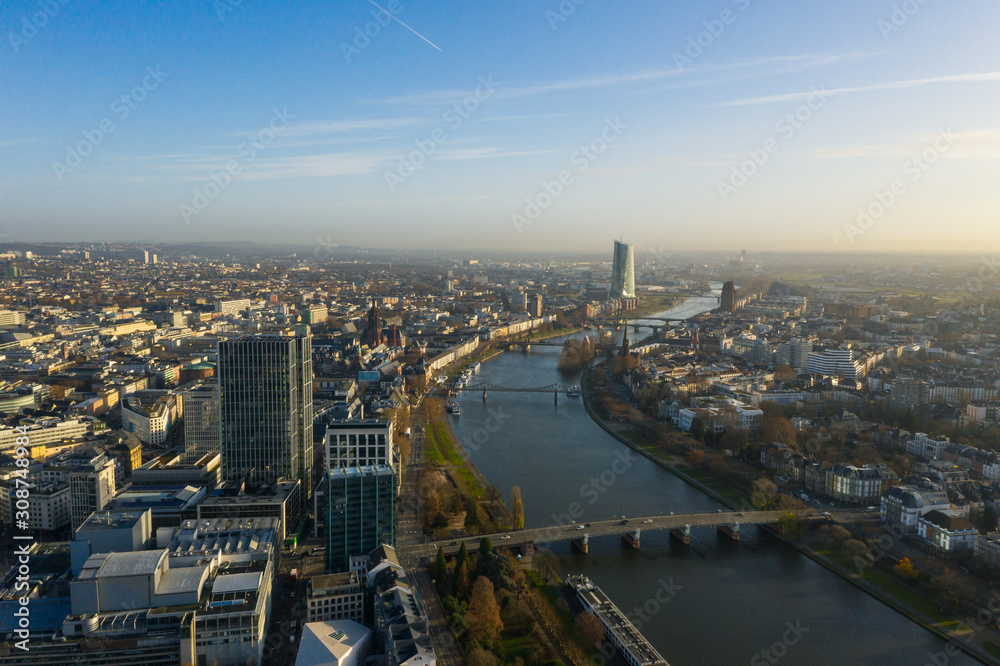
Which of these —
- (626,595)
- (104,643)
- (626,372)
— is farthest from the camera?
(626,372)

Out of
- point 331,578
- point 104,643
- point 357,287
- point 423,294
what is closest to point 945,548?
point 331,578

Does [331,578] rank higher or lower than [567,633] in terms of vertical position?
higher

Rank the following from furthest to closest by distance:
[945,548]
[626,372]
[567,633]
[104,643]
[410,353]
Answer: [410,353] → [626,372] → [945,548] → [567,633] → [104,643]

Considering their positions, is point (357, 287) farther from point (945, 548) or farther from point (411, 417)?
point (945, 548)

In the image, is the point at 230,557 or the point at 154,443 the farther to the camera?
the point at 154,443
